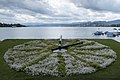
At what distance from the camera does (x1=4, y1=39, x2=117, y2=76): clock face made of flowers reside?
36.3 feet

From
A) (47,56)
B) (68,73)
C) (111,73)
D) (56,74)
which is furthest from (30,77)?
(111,73)

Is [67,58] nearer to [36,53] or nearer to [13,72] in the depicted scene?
[36,53]

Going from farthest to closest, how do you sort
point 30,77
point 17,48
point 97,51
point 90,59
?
point 17,48 → point 97,51 → point 90,59 → point 30,77

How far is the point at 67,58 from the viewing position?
13.1m

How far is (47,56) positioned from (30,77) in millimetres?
3411

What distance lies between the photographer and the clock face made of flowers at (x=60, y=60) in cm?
1107

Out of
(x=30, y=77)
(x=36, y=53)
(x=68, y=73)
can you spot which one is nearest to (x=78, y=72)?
(x=68, y=73)

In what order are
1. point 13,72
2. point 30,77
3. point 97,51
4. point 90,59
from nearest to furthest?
point 30,77 < point 13,72 < point 90,59 < point 97,51

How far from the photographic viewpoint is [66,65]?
1177 cm

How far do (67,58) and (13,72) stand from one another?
377 centimetres

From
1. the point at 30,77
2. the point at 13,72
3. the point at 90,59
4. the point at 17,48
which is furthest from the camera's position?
the point at 17,48

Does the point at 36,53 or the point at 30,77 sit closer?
the point at 30,77

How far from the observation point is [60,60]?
41.2 feet

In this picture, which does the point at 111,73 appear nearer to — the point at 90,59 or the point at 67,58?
the point at 90,59
